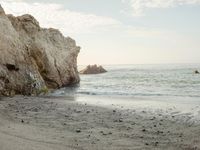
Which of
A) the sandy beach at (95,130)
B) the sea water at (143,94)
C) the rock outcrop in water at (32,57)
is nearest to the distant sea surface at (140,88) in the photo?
the sea water at (143,94)

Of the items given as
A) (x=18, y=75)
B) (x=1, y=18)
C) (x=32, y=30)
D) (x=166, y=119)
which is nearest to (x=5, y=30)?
(x=1, y=18)

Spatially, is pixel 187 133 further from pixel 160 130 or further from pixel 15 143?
pixel 15 143

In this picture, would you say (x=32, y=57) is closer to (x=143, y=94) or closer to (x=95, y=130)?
(x=143, y=94)

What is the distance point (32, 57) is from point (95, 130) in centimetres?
1830

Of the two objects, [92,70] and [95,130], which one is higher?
[92,70]

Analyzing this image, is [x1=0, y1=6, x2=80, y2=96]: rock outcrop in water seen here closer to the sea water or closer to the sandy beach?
the sea water

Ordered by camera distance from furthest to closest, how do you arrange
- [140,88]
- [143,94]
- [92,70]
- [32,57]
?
[92,70] → [140,88] → [32,57] → [143,94]

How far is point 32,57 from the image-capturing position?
27.3m

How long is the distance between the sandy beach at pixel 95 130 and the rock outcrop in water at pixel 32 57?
693 cm

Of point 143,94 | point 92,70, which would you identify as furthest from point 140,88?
point 92,70

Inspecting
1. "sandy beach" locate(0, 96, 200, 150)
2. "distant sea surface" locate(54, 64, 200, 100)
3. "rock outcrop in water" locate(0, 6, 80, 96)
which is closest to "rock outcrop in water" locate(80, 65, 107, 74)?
"distant sea surface" locate(54, 64, 200, 100)

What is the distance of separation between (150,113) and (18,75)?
1031 centimetres

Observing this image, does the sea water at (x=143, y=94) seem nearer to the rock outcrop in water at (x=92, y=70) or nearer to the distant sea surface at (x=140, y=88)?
the distant sea surface at (x=140, y=88)

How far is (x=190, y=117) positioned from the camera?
12.5 m
